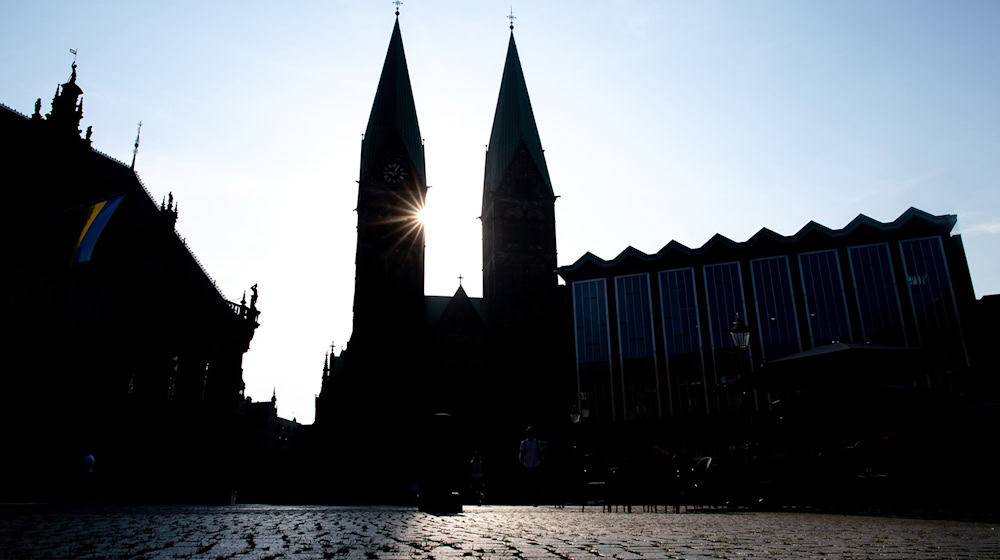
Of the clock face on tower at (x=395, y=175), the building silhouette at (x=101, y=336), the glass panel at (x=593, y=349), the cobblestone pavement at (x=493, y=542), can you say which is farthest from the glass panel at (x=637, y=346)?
the cobblestone pavement at (x=493, y=542)

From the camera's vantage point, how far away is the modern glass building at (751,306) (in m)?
37.1

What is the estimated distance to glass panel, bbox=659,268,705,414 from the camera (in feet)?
127

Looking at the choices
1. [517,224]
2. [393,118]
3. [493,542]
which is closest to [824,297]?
[517,224]

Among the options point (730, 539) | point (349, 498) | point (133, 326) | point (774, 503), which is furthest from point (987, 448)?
point (349, 498)

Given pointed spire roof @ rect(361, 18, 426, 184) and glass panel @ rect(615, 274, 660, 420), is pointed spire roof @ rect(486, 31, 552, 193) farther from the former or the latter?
glass panel @ rect(615, 274, 660, 420)

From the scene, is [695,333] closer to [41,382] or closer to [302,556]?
[41,382]

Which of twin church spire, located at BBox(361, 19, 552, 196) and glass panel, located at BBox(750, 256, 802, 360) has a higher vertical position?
twin church spire, located at BBox(361, 19, 552, 196)

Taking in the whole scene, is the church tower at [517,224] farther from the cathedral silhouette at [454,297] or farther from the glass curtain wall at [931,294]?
the glass curtain wall at [931,294]

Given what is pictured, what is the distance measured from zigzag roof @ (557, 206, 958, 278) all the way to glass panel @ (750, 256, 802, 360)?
1.23 meters

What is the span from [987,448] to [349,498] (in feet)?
118

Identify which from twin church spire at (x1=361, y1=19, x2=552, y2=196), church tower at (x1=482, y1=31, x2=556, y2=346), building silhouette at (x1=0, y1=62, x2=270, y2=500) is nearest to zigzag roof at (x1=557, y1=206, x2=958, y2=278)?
church tower at (x1=482, y1=31, x2=556, y2=346)

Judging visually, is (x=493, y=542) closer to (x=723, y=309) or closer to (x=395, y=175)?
(x=723, y=309)

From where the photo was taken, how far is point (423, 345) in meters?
50.9

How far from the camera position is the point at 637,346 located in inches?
1593
